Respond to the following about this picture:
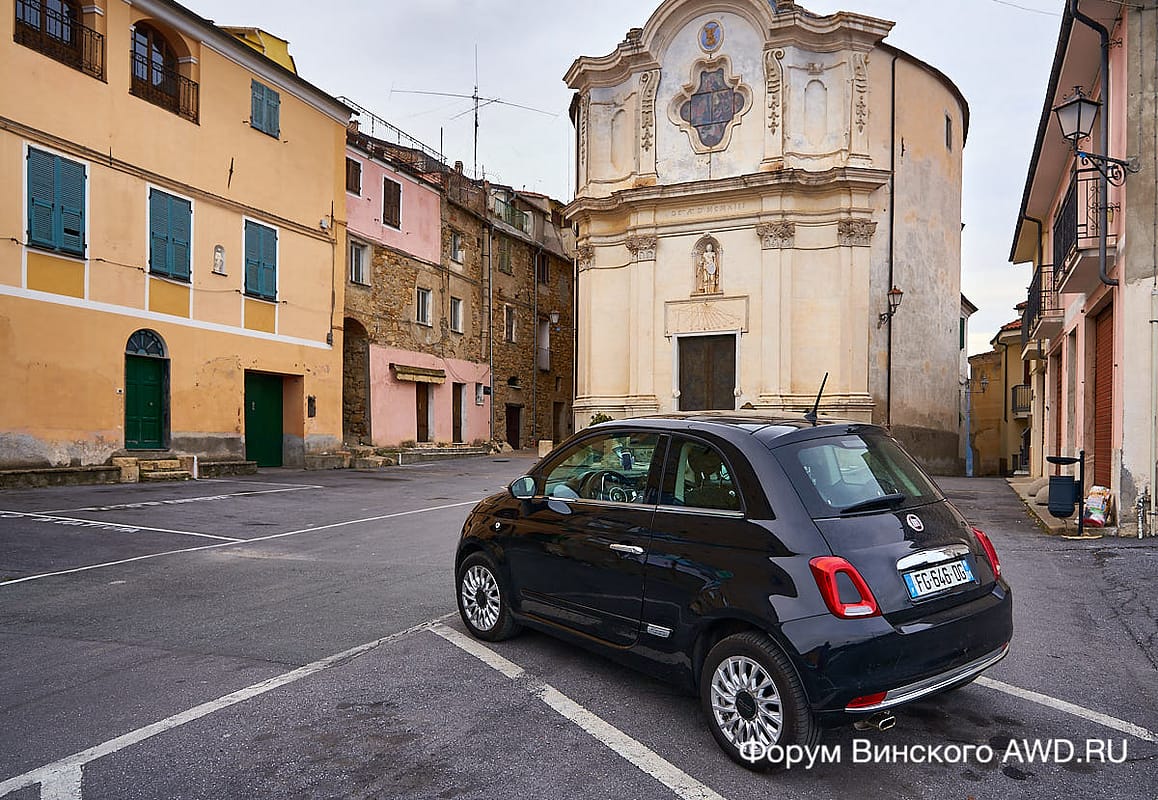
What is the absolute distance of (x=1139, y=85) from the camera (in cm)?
1008

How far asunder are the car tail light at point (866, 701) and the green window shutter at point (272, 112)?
71.1 feet

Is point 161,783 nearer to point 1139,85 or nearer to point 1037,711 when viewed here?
point 1037,711

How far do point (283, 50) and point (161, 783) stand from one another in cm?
2537

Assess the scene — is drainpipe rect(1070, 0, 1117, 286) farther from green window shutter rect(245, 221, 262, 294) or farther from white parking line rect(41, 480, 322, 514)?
green window shutter rect(245, 221, 262, 294)

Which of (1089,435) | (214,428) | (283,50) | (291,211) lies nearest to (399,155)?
(283,50)

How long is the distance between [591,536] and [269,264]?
63.0 feet

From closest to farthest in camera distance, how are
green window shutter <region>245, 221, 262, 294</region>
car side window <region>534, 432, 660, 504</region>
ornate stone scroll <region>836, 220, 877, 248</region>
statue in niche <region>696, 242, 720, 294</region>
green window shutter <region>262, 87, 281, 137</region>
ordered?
car side window <region>534, 432, 660, 504</region>, green window shutter <region>245, 221, 262, 294</region>, green window shutter <region>262, 87, 281, 137</region>, ornate stone scroll <region>836, 220, 877, 248</region>, statue in niche <region>696, 242, 720, 294</region>

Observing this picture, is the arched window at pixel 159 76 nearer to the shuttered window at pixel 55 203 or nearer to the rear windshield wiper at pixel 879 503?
the shuttered window at pixel 55 203

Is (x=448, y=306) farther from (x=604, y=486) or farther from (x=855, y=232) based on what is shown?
(x=604, y=486)

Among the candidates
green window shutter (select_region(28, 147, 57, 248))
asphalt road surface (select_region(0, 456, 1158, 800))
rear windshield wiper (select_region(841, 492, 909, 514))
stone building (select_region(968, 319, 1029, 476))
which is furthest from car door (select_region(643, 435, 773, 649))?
stone building (select_region(968, 319, 1029, 476))

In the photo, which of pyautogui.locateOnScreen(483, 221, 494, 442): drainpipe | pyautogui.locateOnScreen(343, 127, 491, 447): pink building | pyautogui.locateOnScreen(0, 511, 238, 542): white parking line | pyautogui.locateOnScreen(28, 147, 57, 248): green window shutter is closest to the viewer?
pyautogui.locateOnScreen(0, 511, 238, 542): white parking line

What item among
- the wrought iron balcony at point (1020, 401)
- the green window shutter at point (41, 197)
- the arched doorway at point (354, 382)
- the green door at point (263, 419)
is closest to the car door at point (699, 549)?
the green window shutter at point (41, 197)

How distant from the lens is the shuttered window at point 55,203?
15266 millimetres

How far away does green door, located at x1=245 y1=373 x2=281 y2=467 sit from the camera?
2184 cm
